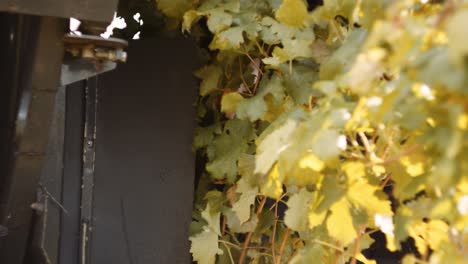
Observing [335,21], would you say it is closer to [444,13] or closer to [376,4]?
[376,4]

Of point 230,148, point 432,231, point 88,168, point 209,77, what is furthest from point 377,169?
point 88,168

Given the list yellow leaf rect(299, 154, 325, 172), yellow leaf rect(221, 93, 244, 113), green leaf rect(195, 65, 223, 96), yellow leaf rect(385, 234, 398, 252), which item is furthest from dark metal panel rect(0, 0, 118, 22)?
green leaf rect(195, 65, 223, 96)

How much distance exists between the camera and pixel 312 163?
1659mm

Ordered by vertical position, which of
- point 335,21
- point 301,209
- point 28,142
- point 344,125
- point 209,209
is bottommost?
point 209,209

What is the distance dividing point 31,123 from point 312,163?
1.08 meters

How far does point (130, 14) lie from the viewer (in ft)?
11.1

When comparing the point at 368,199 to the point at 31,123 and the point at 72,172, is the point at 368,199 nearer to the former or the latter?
the point at 31,123

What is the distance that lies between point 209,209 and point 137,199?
329 mm

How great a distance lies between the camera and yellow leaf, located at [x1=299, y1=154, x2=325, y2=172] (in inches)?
64.0

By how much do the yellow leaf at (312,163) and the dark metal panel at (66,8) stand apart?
0.78 meters

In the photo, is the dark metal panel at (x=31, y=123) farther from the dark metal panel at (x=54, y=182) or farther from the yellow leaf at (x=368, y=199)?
the yellow leaf at (x=368, y=199)

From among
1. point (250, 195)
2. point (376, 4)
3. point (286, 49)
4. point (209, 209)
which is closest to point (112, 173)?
point (209, 209)

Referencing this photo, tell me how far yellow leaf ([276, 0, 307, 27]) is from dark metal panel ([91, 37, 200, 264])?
2.87 feet

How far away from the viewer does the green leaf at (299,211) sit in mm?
2383
